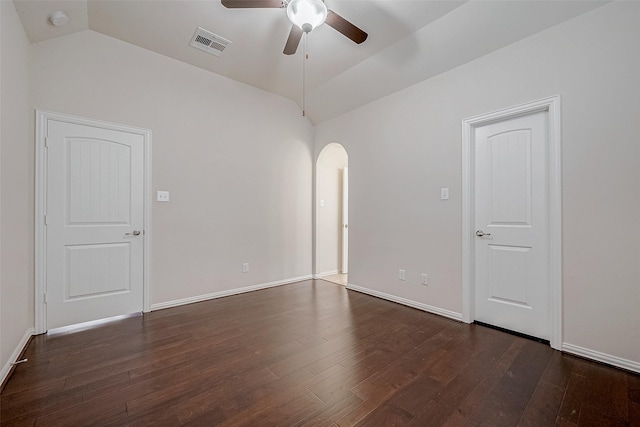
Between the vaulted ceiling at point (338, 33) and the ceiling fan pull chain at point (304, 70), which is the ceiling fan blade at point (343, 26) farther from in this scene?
the ceiling fan pull chain at point (304, 70)

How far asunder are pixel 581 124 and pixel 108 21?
4.35 m

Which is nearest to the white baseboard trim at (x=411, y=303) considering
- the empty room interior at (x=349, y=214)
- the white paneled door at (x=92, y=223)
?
the empty room interior at (x=349, y=214)

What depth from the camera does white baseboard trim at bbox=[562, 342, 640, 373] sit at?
1940 mm

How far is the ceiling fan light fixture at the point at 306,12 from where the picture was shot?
1.93 m

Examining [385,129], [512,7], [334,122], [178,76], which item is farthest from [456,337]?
[178,76]

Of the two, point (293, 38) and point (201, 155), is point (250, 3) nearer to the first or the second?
point (293, 38)

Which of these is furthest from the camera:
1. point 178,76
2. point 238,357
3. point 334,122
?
Answer: point 334,122

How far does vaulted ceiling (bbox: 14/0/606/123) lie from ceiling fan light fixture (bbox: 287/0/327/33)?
2.06 ft

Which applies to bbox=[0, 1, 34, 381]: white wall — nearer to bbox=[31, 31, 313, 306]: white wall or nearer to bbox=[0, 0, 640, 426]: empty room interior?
bbox=[0, 0, 640, 426]: empty room interior

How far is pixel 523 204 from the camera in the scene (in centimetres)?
255

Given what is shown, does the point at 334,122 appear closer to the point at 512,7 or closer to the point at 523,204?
the point at 512,7

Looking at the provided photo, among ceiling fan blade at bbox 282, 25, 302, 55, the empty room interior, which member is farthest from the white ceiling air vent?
ceiling fan blade at bbox 282, 25, 302, 55

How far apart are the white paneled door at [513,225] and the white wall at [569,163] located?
0.18m

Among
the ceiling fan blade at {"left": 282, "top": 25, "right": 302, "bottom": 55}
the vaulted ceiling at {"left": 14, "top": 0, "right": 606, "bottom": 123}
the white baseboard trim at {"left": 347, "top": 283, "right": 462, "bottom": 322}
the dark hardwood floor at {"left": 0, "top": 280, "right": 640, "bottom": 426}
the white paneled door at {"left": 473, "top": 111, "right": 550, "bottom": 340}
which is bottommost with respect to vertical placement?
the dark hardwood floor at {"left": 0, "top": 280, "right": 640, "bottom": 426}
